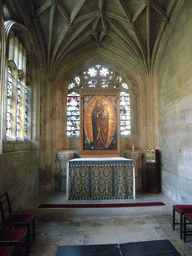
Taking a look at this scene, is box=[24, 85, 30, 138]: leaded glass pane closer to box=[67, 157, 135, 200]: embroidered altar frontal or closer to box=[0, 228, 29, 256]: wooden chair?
box=[67, 157, 135, 200]: embroidered altar frontal

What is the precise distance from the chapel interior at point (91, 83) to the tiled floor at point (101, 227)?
103 centimetres

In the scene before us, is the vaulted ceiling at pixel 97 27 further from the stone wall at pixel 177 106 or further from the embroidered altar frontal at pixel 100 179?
the embroidered altar frontal at pixel 100 179

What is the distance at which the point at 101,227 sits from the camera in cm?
452

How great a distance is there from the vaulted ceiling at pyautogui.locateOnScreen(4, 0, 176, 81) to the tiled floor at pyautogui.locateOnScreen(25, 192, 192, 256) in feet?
20.0

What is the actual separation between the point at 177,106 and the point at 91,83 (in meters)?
4.69

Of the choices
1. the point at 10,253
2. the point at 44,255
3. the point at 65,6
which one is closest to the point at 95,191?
the point at 44,255

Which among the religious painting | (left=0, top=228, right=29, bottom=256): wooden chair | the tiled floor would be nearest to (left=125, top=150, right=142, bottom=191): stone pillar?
the religious painting

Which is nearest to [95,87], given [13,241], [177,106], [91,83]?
[91,83]

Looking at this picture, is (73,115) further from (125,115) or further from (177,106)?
(177,106)

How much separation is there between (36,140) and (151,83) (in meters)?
5.66

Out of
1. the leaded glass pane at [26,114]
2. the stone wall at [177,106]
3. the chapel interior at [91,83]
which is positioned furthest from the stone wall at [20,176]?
the stone wall at [177,106]

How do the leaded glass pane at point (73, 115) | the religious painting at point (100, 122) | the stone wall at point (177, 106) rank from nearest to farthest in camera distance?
the stone wall at point (177, 106) → the religious painting at point (100, 122) → the leaded glass pane at point (73, 115)

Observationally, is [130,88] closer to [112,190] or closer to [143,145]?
[143,145]

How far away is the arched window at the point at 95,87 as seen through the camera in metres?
9.12
